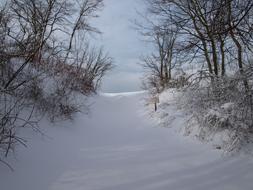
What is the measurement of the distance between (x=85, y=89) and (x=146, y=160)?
9.07 m

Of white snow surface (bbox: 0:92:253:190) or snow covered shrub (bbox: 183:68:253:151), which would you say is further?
snow covered shrub (bbox: 183:68:253:151)

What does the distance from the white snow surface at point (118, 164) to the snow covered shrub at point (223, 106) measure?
1.38ft

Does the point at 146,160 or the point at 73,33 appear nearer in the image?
the point at 146,160

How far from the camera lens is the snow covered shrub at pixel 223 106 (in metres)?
5.30

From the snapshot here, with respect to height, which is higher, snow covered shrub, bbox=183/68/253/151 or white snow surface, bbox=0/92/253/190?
snow covered shrub, bbox=183/68/253/151

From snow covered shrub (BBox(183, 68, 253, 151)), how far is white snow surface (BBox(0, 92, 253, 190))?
420 mm

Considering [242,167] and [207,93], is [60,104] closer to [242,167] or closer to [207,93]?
[207,93]

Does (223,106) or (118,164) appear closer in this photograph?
(118,164)

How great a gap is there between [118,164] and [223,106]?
2.62 m

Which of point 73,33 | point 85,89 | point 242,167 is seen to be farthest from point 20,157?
point 73,33

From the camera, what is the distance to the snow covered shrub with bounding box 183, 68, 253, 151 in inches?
209

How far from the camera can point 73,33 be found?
575 inches

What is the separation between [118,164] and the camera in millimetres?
4668

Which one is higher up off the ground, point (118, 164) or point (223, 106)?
point (223, 106)
